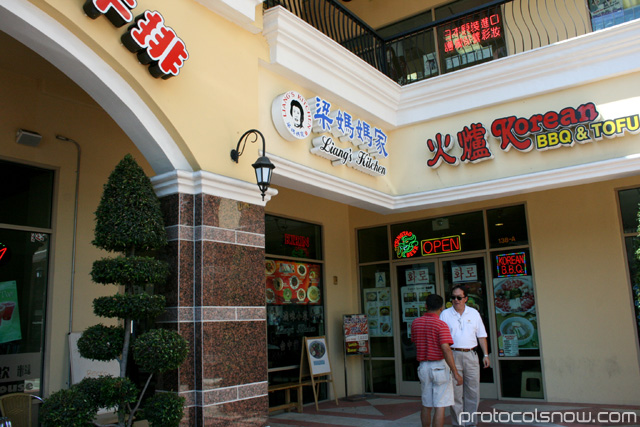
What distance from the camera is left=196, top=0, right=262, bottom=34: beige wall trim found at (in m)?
5.45

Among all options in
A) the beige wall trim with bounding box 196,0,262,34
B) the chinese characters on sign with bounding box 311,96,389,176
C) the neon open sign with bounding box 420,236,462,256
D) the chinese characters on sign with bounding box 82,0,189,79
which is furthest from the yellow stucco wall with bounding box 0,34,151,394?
the neon open sign with bounding box 420,236,462,256

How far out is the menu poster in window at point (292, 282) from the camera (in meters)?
8.64

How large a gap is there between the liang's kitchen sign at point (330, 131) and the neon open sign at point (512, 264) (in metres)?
2.54

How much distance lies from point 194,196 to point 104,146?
2.54 m

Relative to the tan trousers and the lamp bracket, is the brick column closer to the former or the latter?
the lamp bracket

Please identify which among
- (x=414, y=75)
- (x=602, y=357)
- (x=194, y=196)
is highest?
(x=414, y=75)

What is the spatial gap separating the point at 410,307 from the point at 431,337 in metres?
4.25

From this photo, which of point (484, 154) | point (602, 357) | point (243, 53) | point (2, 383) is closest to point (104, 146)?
point (243, 53)

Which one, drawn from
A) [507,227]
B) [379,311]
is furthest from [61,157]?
[507,227]

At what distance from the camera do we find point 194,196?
499cm

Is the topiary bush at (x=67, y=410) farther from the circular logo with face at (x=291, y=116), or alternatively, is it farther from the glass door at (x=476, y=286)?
the glass door at (x=476, y=286)

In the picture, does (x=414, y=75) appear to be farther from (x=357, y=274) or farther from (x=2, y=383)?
(x=2, y=383)

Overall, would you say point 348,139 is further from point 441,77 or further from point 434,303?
point 434,303

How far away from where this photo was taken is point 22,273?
6.07 metres
